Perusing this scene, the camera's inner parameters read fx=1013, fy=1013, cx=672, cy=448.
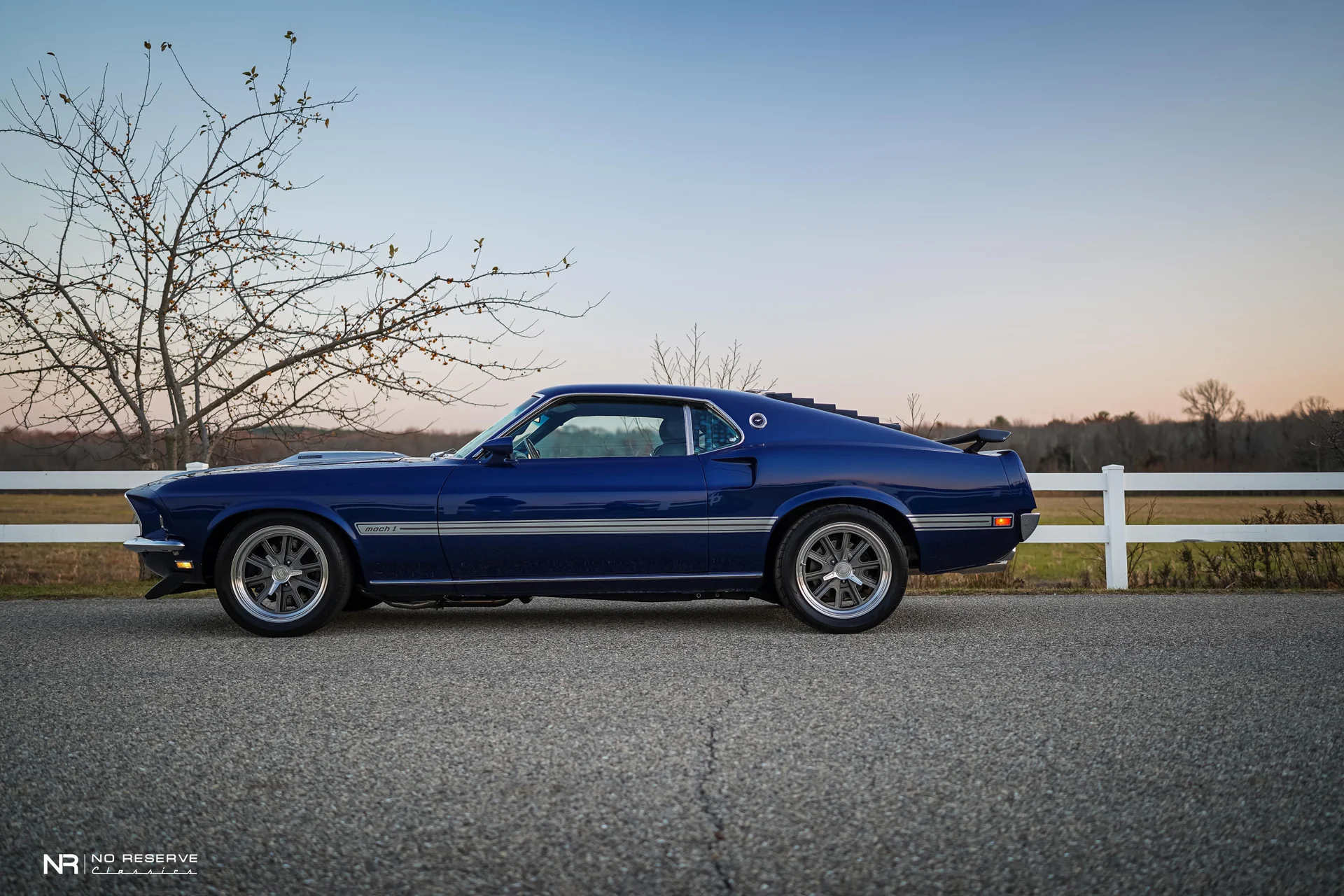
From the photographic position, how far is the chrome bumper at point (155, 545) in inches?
235

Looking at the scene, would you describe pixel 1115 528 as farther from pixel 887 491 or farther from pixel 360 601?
pixel 360 601

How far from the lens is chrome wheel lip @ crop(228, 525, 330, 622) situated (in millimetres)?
5957

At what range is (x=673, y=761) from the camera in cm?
340

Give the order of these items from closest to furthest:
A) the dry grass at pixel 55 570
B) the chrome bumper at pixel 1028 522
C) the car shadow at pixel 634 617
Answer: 1. the chrome bumper at pixel 1028 522
2. the car shadow at pixel 634 617
3. the dry grass at pixel 55 570

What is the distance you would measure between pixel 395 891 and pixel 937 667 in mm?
3239

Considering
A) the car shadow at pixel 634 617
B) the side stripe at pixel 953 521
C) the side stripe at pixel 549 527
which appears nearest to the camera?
the side stripe at pixel 549 527

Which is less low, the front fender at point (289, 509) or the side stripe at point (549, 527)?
the front fender at point (289, 509)

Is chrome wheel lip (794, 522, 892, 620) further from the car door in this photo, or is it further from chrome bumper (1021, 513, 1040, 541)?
chrome bumper (1021, 513, 1040, 541)

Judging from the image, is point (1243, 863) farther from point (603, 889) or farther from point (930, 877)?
point (603, 889)

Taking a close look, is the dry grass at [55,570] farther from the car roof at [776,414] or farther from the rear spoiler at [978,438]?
the rear spoiler at [978,438]

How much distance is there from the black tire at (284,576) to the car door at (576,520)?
2.26 ft

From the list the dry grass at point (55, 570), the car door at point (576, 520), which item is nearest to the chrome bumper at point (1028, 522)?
the car door at point (576, 520)

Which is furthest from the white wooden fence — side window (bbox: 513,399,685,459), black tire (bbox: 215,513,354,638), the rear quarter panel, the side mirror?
the side mirror

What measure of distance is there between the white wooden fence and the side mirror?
4.19 m
